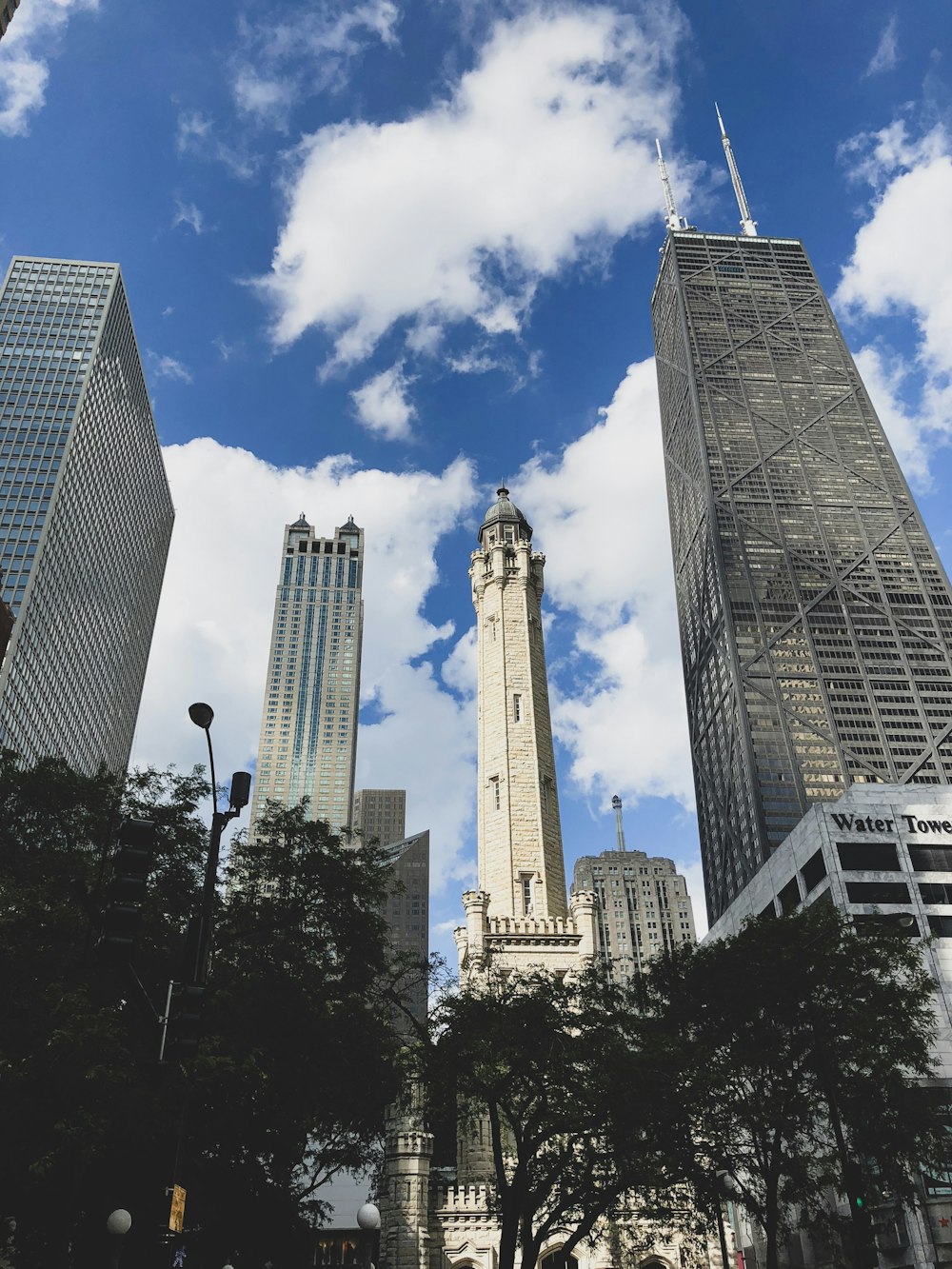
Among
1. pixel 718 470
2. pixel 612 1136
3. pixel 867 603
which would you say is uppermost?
pixel 718 470

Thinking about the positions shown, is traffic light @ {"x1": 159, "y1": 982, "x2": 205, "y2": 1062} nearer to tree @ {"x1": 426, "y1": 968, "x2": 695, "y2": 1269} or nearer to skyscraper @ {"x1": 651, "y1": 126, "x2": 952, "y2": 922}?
tree @ {"x1": 426, "y1": 968, "x2": 695, "y2": 1269}

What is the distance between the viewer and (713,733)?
517ft

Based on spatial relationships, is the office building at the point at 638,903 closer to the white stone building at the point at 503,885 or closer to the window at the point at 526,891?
the white stone building at the point at 503,885

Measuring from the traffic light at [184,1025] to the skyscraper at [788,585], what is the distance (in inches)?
5068

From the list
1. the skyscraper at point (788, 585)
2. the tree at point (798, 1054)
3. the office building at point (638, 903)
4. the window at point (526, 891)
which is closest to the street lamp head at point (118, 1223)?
the tree at point (798, 1054)

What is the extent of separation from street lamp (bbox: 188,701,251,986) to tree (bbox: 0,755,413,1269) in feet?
13.3

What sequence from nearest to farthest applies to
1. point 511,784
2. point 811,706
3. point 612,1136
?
point 612,1136 < point 511,784 < point 811,706

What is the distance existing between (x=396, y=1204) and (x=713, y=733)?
120 meters

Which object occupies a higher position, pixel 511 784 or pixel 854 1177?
pixel 511 784

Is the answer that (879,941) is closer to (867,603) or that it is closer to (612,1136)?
(612,1136)

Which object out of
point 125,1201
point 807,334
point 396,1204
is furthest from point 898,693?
point 125,1201

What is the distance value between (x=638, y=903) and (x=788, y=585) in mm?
75565

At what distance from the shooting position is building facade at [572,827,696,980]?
18800 cm

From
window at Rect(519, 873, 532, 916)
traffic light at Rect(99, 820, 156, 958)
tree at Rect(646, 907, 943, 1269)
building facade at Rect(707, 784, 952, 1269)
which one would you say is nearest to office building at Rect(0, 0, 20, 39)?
traffic light at Rect(99, 820, 156, 958)
